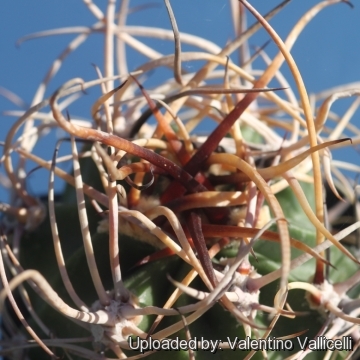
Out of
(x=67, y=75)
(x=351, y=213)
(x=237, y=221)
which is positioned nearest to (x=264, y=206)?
(x=237, y=221)

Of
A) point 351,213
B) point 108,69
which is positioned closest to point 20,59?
point 108,69

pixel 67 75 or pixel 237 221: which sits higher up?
pixel 67 75

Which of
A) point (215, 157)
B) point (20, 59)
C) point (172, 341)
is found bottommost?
point (172, 341)

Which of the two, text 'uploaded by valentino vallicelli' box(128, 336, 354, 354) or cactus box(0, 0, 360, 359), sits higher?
cactus box(0, 0, 360, 359)

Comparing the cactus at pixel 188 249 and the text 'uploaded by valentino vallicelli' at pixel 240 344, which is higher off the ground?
the cactus at pixel 188 249

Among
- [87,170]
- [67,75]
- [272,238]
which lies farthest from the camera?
[67,75]

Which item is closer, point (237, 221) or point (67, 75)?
point (237, 221)

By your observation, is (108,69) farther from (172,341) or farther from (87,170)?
(172,341)

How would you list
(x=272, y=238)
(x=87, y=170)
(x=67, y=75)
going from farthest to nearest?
1. (x=67, y=75)
2. (x=87, y=170)
3. (x=272, y=238)
